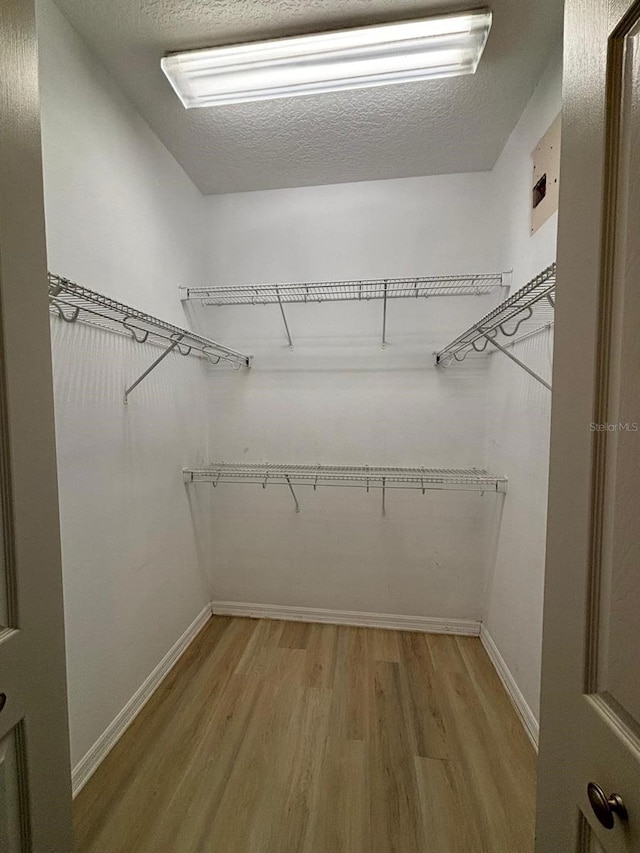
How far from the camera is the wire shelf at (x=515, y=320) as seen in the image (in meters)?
1.12

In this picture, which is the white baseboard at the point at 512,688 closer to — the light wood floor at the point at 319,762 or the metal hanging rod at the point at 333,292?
the light wood floor at the point at 319,762

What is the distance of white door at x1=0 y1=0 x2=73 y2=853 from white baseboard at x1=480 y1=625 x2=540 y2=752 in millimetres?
1615

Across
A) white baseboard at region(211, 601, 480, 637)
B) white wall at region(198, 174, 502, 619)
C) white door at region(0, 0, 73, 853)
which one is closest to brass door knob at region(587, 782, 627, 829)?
white door at region(0, 0, 73, 853)

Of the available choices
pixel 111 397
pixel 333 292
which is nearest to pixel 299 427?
pixel 333 292

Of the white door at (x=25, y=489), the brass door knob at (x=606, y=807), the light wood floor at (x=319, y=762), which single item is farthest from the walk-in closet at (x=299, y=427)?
the brass door knob at (x=606, y=807)

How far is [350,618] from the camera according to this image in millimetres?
2178

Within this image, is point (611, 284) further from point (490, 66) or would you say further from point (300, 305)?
point (300, 305)

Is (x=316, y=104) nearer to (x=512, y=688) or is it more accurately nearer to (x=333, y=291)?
(x=333, y=291)

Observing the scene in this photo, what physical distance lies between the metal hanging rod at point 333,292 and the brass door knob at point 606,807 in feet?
6.18

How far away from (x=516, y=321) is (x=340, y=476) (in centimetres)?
123

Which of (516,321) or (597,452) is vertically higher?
(516,321)

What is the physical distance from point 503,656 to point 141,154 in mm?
2987

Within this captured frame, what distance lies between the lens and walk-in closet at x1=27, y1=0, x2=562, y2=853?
1195 millimetres

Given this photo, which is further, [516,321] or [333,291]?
[333,291]
